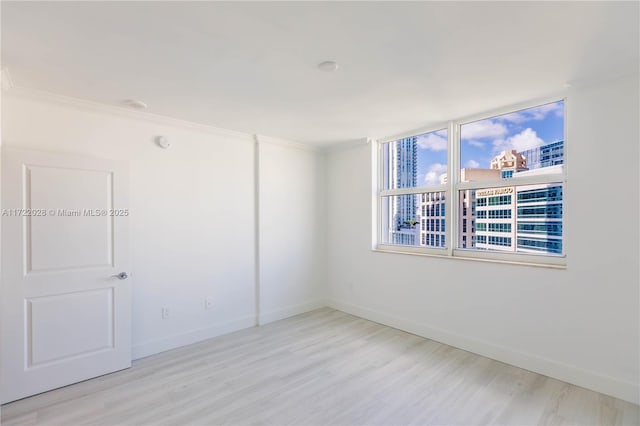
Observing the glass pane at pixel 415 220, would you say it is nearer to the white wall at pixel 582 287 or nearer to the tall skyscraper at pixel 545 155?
the white wall at pixel 582 287

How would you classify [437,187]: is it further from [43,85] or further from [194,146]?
[43,85]

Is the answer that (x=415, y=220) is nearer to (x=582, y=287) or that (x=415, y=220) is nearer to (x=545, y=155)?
(x=545, y=155)

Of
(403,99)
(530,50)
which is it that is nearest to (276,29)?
(403,99)

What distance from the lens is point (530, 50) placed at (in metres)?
1.96

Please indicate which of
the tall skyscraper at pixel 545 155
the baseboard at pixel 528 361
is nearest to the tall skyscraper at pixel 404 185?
the baseboard at pixel 528 361

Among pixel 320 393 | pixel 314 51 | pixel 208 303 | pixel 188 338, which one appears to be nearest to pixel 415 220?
pixel 320 393

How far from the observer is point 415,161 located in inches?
155

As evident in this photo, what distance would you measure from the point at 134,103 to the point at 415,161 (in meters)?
3.21

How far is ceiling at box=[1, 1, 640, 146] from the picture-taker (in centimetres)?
159

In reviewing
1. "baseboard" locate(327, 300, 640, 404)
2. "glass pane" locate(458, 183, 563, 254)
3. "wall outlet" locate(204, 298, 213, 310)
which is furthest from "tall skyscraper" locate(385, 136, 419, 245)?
"wall outlet" locate(204, 298, 213, 310)

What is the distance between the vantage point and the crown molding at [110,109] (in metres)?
2.50

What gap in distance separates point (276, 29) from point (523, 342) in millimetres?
3310

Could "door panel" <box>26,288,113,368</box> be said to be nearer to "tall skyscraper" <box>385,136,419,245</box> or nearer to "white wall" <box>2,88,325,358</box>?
"white wall" <box>2,88,325,358</box>

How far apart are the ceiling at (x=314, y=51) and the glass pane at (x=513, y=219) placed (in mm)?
915
